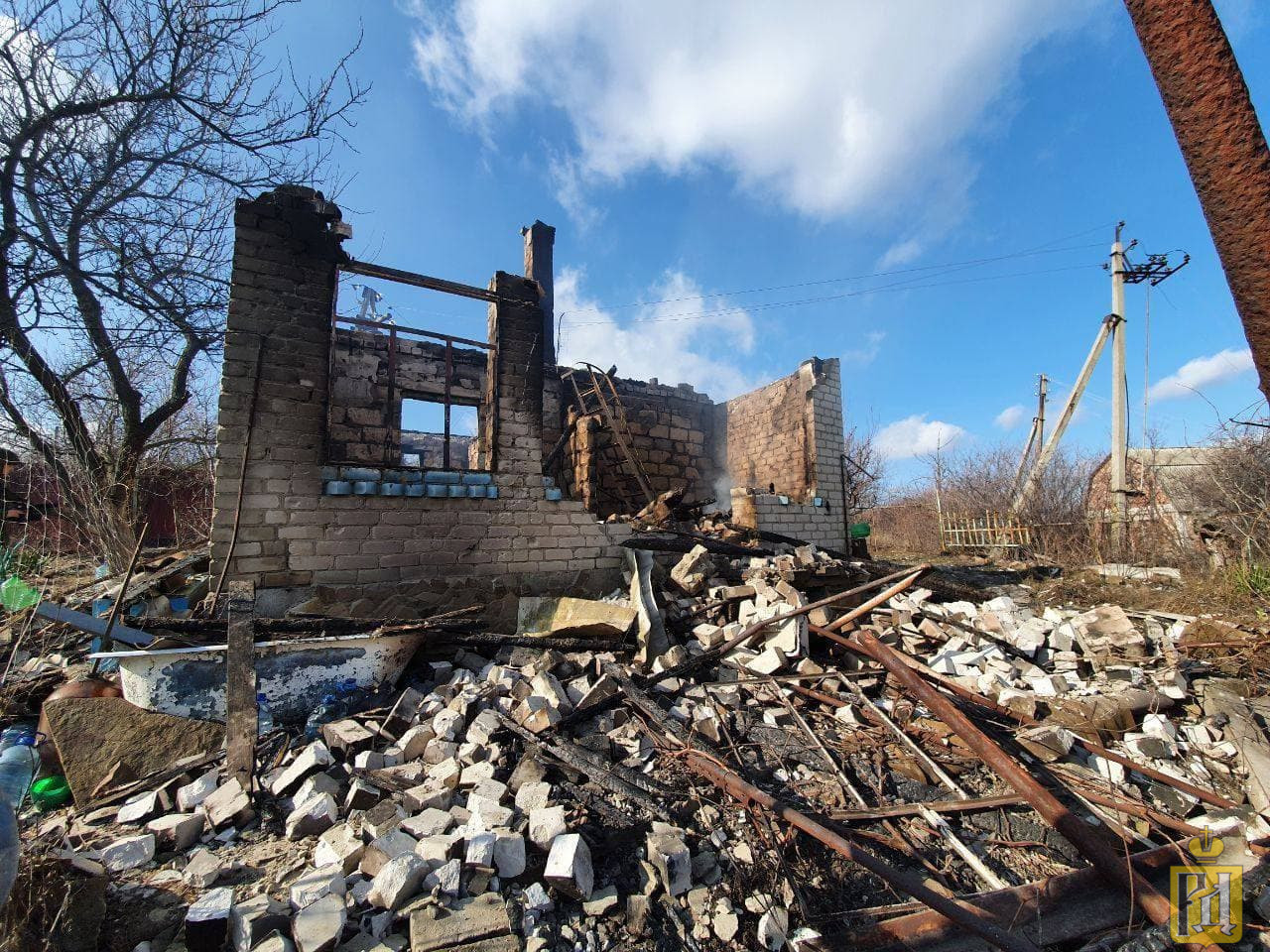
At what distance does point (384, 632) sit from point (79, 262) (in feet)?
25.9

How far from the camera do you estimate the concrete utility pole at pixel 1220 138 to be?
2.08 meters

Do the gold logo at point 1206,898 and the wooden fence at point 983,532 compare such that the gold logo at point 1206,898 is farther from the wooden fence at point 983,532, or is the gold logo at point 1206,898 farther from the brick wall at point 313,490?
the wooden fence at point 983,532

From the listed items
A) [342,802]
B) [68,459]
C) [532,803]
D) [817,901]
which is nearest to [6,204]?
[68,459]

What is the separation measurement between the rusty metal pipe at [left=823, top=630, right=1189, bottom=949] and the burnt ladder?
245 inches

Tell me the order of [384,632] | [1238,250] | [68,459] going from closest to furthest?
1. [1238,250]
2. [384,632]
3. [68,459]

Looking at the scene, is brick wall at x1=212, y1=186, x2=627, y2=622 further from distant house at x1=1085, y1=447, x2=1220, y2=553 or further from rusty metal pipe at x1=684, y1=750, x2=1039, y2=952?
distant house at x1=1085, y1=447, x2=1220, y2=553

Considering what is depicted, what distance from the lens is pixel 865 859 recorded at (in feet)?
7.68

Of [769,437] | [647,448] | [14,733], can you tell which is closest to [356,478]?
[14,733]

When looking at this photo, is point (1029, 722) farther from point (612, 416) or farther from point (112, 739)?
point (612, 416)

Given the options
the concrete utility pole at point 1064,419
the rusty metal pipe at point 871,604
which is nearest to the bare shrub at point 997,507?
the concrete utility pole at point 1064,419

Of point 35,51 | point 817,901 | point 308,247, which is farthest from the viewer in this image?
point 35,51

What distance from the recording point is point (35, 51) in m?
6.64

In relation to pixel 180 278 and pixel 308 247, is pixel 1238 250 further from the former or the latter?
pixel 180 278

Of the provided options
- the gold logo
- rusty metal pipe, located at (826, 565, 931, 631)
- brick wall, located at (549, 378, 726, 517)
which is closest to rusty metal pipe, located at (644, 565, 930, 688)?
rusty metal pipe, located at (826, 565, 931, 631)
